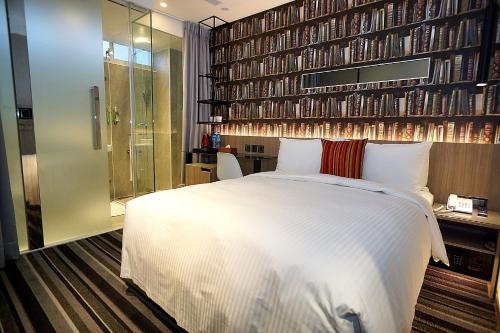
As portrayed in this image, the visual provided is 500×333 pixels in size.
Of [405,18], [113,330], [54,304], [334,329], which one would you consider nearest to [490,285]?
[334,329]

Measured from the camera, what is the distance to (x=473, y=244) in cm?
196

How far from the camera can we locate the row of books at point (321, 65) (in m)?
2.23

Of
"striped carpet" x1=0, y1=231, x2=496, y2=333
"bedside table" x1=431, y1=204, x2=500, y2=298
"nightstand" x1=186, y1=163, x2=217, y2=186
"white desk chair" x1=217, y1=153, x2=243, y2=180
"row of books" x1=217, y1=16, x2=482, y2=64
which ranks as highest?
"row of books" x1=217, y1=16, x2=482, y2=64

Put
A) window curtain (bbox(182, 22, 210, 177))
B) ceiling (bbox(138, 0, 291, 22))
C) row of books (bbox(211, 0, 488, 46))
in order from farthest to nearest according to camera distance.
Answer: window curtain (bbox(182, 22, 210, 177)) → ceiling (bbox(138, 0, 291, 22)) → row of books (bbox(211, 0, 488, 46))

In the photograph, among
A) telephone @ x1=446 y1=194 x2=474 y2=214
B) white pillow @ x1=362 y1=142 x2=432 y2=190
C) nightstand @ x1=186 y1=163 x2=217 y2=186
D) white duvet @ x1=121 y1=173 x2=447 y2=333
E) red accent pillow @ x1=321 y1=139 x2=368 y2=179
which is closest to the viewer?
white duvet @ x1=121 y1=173 x2=447 y2=333

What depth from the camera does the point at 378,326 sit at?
0.81 meters

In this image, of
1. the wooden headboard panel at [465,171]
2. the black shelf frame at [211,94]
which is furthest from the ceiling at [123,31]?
the wooden headboard panel at [465,171]

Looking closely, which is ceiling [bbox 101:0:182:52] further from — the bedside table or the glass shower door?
the bedside table

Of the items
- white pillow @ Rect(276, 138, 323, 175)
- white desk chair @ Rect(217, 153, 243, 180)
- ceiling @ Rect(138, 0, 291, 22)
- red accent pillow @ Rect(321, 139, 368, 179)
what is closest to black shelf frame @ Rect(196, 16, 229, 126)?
ceiling @ Rect(138, 0, 291, 22)

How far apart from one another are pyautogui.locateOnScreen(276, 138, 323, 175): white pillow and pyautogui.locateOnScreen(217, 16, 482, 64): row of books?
1.08 metres

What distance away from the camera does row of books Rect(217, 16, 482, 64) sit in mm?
2227

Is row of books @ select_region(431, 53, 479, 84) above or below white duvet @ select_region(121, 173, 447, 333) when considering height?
above

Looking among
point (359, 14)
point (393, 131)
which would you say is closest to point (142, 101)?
point (359, 14)

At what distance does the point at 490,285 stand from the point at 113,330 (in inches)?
97.8
